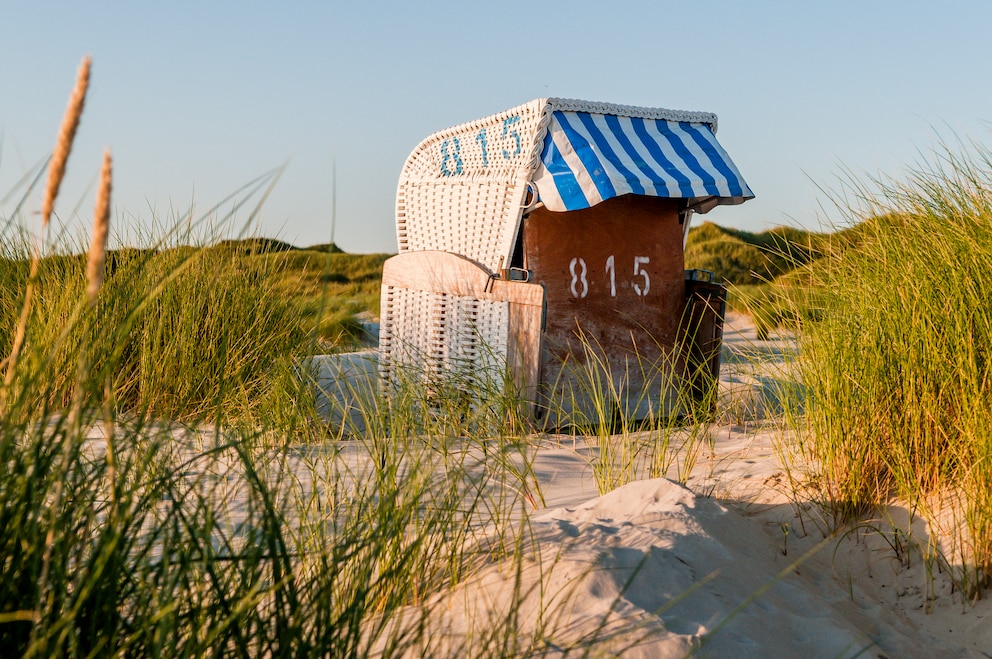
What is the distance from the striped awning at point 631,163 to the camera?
482 centimetres

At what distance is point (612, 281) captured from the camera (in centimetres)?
540

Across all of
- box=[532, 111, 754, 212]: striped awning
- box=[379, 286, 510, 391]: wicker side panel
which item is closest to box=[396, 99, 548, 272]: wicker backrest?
box=[532, 111, 754, 212]: striped awning

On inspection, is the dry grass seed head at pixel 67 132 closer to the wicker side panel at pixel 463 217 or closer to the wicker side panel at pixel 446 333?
the wicker side panel at pixel 446 333

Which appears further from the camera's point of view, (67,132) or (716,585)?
(716,585)

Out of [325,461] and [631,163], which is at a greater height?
[631,163]

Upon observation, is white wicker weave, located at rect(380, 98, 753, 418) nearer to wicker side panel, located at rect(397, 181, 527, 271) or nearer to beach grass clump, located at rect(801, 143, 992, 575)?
wicker side panel, located at rect(397, 181, 527, 271)

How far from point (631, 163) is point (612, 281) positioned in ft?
2.33

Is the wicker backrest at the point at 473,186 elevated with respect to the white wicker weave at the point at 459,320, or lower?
elevated

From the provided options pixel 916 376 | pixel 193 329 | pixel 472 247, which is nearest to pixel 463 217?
pixel 472 247

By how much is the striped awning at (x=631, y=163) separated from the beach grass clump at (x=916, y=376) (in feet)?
5.57

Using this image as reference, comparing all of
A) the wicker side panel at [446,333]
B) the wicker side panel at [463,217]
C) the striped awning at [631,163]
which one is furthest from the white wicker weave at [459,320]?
the striped awning at [631,163]

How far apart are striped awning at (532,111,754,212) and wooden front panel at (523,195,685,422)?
29 centimetres

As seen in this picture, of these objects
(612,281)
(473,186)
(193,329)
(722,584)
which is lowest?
(722,584)

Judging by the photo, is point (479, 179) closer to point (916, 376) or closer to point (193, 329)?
point (193, 329)
